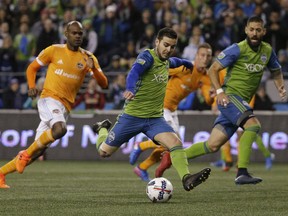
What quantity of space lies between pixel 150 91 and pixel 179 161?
107cm

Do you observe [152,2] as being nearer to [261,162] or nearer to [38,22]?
[38,22]

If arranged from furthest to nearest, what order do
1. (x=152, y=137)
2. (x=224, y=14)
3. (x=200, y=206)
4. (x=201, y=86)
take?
(x=224, y=14) → (x=201, y=86) → (x=152, y=137) → (x=200, y=206)

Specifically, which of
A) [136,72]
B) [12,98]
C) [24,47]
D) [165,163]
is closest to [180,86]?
[165,163]

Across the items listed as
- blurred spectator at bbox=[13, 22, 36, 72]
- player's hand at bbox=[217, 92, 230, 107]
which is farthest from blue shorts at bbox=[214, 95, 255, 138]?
blurred spectator at bbox=[13, 22, 36, 72]

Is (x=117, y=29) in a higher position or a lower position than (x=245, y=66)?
lower

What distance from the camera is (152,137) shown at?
11.8 meters

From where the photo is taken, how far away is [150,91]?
11.9 meters

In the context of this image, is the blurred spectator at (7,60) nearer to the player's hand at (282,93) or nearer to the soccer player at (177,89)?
the soccer player at (177,89)

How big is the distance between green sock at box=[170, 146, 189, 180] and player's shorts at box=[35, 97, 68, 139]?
7.84 ft

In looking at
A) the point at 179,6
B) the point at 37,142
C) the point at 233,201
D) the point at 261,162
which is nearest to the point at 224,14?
the point at 179,6

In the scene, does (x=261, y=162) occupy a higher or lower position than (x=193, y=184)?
lower

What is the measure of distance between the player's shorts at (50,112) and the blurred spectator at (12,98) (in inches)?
387

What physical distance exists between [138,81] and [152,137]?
0.70 meters

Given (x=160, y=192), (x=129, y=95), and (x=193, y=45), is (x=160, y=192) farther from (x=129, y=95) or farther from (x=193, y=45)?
(x=193, y=45)
